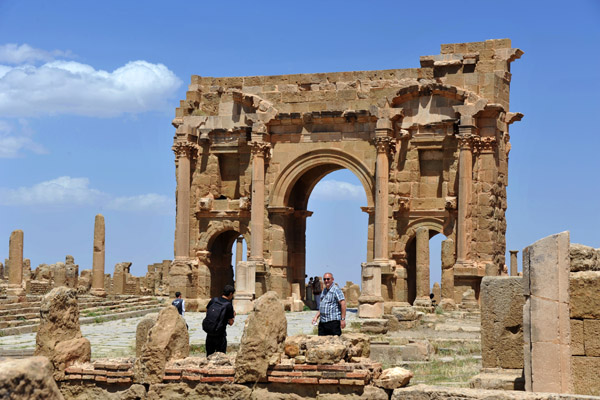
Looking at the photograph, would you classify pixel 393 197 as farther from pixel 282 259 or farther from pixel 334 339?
pixel 334 339

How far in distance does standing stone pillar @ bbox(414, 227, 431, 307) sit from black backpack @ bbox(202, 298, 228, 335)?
14694 mm

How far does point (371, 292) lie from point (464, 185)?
4367 millimetres

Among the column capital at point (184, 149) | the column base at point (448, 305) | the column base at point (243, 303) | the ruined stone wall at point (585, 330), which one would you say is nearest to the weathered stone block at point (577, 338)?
the ruined stone wall at point (585, 330)

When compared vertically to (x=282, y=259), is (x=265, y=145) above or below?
above

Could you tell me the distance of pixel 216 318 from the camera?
11438 mm

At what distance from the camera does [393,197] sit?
2877 cm

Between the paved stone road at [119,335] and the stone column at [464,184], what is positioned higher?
the stone column at [464,184]

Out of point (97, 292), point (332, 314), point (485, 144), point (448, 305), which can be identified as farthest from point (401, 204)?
point (332, 314)

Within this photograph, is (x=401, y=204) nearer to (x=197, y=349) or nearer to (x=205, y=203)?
(x=205, y=203)

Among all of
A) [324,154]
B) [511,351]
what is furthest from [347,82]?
[511,351]

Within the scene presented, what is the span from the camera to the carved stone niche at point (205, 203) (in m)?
30.8

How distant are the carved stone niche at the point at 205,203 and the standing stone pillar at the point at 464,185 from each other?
8.70 m

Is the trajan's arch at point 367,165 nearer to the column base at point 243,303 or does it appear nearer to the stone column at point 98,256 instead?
the column base at point 243,303

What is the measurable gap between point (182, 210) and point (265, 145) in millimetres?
3892
